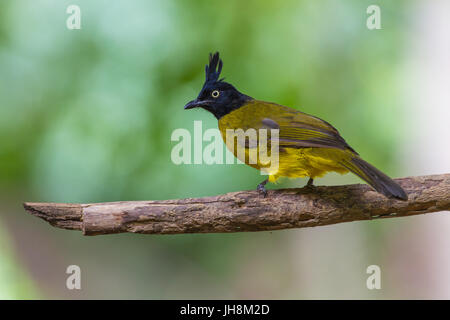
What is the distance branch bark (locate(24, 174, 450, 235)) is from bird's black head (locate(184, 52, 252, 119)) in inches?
39.9

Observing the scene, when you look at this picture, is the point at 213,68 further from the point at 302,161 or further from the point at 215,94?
the point at 302,161

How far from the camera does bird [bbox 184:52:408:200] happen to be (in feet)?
10.1

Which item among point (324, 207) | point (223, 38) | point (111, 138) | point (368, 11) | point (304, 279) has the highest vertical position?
point (368, 11)

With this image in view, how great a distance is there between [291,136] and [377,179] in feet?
2.34

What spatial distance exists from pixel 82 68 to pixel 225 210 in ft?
7.65

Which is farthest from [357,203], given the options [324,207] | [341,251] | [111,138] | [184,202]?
[111,138]

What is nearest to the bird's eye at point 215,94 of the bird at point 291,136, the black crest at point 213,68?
the bird at point 291,136

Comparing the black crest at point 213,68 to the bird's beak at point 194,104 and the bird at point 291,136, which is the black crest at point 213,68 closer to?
the bird at point 291,136

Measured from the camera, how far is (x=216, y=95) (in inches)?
160

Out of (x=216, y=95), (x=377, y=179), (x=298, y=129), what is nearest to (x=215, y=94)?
(x=216, y=95)

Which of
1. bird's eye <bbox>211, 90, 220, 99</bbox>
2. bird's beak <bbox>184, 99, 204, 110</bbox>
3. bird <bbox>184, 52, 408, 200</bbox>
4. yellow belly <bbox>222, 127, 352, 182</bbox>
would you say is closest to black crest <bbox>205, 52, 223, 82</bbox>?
bird <bbox>184, 52, 408, 200</bbox>

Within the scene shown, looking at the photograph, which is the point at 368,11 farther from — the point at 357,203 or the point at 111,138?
the point at 111,138

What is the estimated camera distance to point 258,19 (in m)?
4.71

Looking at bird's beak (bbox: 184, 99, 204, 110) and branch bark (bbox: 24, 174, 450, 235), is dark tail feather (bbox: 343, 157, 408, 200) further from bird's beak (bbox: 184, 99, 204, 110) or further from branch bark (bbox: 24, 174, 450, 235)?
bird's beak (bbox: 184, 99, 204, 110)
